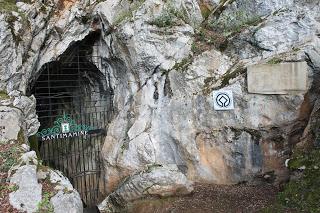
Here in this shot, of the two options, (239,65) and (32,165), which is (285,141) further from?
(32,165)

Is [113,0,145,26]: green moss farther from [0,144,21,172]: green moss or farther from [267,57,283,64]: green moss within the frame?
[0,144,21,172]: green moss

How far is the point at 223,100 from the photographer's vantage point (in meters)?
10.0

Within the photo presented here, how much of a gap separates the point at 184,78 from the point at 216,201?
348cm

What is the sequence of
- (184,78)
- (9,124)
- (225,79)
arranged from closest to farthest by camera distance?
(9,124) → (225,79) → (184,78)

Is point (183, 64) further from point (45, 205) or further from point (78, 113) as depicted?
point (45, 205)

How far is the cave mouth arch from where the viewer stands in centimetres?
1216

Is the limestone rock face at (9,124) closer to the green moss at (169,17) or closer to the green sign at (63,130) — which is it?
the green sign at (63,130)

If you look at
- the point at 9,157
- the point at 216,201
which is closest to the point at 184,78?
the point at 216,201

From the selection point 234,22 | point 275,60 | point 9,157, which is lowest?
point 9,157

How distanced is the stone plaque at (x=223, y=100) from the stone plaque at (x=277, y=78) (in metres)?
0.57

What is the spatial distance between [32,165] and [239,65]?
593 centimetres

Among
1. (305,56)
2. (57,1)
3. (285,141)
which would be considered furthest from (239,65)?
(57,1)

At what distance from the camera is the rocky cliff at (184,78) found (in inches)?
378

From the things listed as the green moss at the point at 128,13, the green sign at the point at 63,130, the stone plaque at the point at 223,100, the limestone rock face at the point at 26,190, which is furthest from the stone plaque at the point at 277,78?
the limestone rock face at the point at 26,190
